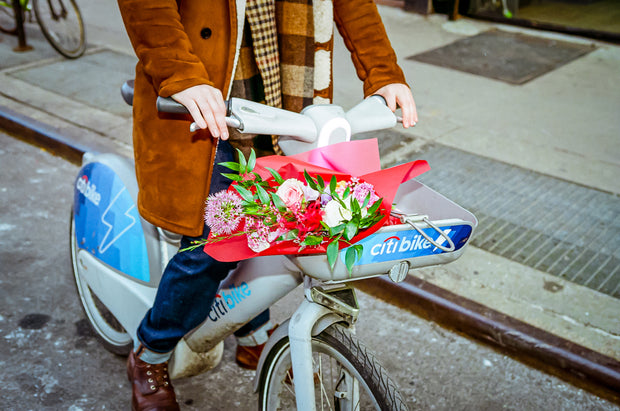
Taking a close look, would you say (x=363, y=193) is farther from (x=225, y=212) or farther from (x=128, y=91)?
(x=128, y=91)

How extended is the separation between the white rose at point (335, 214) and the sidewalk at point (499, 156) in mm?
1891

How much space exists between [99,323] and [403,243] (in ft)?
6.35

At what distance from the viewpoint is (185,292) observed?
7.55 feet

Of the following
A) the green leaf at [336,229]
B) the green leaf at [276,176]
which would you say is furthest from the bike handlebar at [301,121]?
the green leaf at [336,229]

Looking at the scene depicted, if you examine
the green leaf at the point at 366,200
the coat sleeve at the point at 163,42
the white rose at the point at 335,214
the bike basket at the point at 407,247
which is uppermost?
the coat sleeve at the point at 163,42

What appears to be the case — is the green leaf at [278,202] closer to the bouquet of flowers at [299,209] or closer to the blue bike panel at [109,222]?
the bouquet of flowers at [299,209]

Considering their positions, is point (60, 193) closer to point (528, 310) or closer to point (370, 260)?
point (528, 310)

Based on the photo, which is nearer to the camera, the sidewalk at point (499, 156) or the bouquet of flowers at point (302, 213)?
the bouquet of flowers at point (302, 213)

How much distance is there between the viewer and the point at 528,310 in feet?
10.5

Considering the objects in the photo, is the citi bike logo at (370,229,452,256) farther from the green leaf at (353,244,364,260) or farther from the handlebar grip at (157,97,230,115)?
the handlebar grip at (157,97,230,115)

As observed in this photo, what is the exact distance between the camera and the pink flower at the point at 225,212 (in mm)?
1570

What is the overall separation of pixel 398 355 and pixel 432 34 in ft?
17.8

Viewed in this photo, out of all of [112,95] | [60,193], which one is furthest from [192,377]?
[112,95]

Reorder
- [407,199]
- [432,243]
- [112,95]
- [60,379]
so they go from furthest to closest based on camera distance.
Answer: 1. [112,95]
2. [60,379]
3. [407,199]
4. [432,243]
